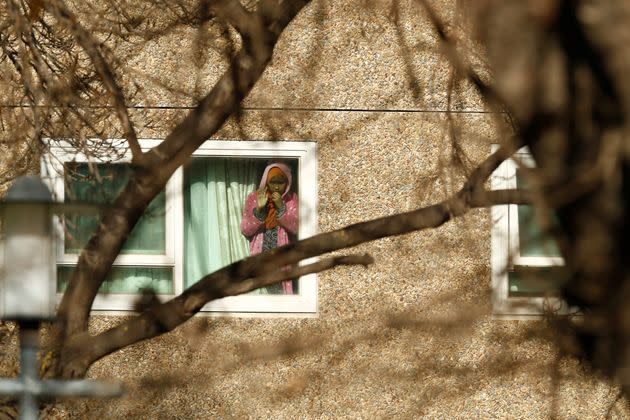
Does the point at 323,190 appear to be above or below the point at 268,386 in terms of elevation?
above

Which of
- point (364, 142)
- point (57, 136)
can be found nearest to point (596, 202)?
point (57, 136)

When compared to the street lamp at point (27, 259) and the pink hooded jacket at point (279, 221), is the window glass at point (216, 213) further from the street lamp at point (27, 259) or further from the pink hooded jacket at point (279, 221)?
the street lamp at point (27, 259)

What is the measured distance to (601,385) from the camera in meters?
7.29

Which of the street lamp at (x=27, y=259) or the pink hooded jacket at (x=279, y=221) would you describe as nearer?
the street lamp at (x=27, y=259)

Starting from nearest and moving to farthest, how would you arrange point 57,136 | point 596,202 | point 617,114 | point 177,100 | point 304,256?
point 617,114
point 596,202
point 304,256
point 57,136
point 177,100

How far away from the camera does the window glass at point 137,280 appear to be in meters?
7.38

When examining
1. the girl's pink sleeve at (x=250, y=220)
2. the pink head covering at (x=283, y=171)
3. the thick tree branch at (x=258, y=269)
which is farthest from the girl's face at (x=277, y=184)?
the thick tree branch at (x=258, y=269)

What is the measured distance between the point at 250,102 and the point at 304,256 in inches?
110

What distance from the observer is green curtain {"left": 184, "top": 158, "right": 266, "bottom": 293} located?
7492mm

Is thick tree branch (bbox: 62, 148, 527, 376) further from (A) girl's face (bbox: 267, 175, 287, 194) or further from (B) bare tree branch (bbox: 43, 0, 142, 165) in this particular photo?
(A) girl's face (bbox: 267, 175, 287, 194)

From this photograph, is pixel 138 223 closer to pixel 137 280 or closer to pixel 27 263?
pixel 137 280

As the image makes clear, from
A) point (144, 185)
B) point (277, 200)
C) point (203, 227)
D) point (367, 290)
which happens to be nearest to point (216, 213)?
point (203, 227)

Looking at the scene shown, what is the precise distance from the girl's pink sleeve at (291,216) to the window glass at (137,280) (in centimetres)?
85

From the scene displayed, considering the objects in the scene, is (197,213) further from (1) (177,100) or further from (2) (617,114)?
(2) (617,114)
